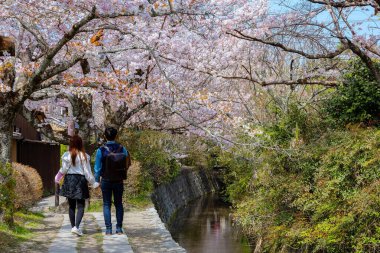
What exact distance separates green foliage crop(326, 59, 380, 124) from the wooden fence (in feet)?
42.1

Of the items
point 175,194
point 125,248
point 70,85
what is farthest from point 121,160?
point 175,194

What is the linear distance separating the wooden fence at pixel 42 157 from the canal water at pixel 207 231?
5.78 meters

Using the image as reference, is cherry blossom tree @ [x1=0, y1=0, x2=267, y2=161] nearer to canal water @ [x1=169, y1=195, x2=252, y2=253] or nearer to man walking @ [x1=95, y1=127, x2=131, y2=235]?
man walking @ [x1=95, y1=127, x2=131, y2=235]

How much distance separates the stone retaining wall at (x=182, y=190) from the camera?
20.0 metres

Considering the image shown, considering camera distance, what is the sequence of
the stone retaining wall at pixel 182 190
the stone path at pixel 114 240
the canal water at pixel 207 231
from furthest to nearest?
the stone retaining wall at pixel 182 190 < the canal water at pixel 207 231 < the stone path at pixel 114 240

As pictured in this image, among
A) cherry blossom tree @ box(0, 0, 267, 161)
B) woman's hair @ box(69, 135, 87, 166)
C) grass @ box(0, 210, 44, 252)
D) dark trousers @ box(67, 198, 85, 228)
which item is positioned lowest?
grass @ box(0, 210, 44, 252)

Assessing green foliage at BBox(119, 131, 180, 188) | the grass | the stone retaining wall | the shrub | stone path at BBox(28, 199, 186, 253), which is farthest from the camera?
the stone retaining wall

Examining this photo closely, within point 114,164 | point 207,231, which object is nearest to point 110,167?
point 114,164

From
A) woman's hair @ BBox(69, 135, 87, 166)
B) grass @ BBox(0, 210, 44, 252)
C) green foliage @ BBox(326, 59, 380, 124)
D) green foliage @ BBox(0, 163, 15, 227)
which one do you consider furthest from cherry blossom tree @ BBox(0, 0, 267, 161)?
green foliage @ BBox(326, 59, 380, 124)

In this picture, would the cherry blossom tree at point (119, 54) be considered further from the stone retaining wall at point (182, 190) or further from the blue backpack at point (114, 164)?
the stone retaining wall at point (182, 190)

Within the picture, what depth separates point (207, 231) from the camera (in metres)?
19.2

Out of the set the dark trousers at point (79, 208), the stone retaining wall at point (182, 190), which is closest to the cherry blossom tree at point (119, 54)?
the dark trousers at point (79, 208)

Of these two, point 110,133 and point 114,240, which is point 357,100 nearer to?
point 110,133

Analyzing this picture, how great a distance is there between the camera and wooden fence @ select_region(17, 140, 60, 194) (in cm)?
2001
